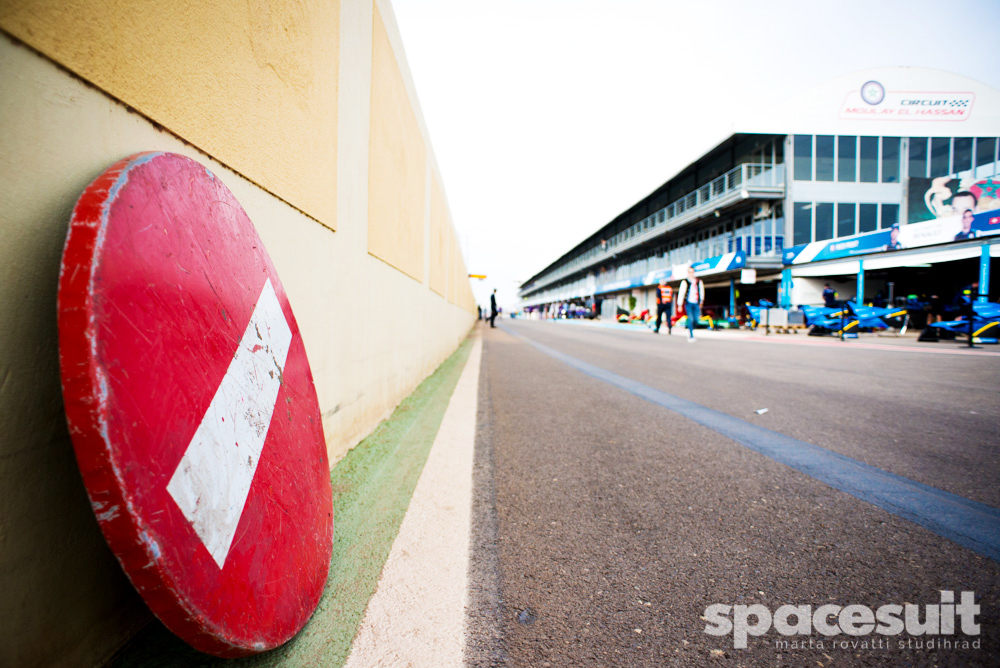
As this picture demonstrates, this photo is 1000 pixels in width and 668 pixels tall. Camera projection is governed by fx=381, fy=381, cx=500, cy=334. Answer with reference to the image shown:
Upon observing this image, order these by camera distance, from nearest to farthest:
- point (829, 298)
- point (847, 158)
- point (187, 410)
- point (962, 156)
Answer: point (187, 410), point (829, 298), point (847, 158), point (962, 156)

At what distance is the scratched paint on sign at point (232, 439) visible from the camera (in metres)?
0.67

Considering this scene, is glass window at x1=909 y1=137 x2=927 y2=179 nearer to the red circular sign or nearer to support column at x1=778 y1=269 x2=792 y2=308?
support column at x1=778 y1=269 x2=792 y2=308

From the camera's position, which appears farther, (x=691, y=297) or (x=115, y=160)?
(x=691, y=297)

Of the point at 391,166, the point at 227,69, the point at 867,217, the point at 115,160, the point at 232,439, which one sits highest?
the point at 867,217

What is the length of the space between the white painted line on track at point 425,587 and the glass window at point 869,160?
109ft

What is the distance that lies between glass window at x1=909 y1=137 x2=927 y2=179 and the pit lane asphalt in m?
32.1

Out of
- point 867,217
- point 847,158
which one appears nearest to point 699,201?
point 847,158

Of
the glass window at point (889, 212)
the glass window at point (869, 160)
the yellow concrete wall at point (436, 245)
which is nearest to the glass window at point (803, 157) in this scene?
the glass window at point (869, 160)

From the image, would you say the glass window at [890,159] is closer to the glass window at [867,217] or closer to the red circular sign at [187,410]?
the glass window at [867,217]

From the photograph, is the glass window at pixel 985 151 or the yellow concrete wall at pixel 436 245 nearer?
the yellow concrete wall at pixel 436 245

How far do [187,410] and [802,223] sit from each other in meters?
30.1

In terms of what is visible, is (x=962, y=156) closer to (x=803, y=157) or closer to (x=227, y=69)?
(x=803, y=157)

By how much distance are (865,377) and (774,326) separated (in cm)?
1544

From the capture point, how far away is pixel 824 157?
23.8m
